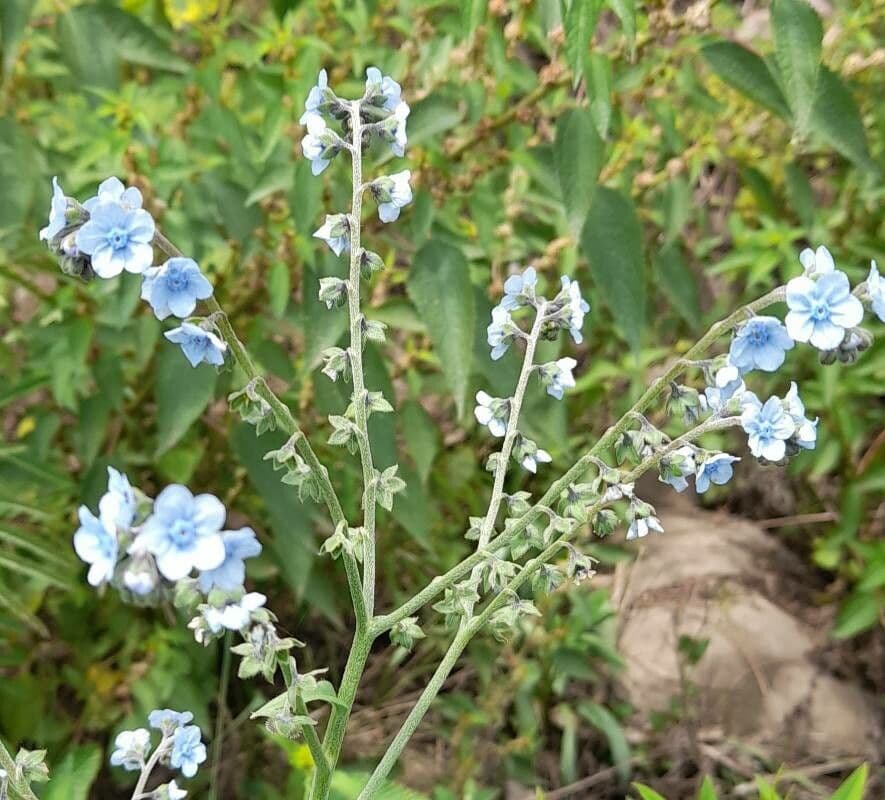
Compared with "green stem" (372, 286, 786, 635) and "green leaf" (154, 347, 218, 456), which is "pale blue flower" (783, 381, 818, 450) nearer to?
"green stem" (372, 286, 786, 635)

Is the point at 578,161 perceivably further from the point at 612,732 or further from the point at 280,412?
the point at 612,732

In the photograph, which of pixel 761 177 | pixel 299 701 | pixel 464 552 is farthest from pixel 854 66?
pixel 299 701

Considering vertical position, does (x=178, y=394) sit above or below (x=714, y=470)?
above

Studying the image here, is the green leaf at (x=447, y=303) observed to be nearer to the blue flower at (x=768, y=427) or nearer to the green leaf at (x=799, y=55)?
the green leaf at (x=799, y=55)

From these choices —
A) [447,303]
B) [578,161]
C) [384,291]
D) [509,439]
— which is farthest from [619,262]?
[509,439]

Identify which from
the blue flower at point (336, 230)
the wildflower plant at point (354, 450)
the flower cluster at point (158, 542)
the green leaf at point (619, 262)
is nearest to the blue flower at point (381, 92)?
the wildflower plant at point (354, 450)

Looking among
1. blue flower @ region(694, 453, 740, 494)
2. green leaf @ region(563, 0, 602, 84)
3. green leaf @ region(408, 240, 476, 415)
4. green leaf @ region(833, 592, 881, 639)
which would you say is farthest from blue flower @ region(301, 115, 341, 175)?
green leaf @ region(833, 592, 881, 639)
